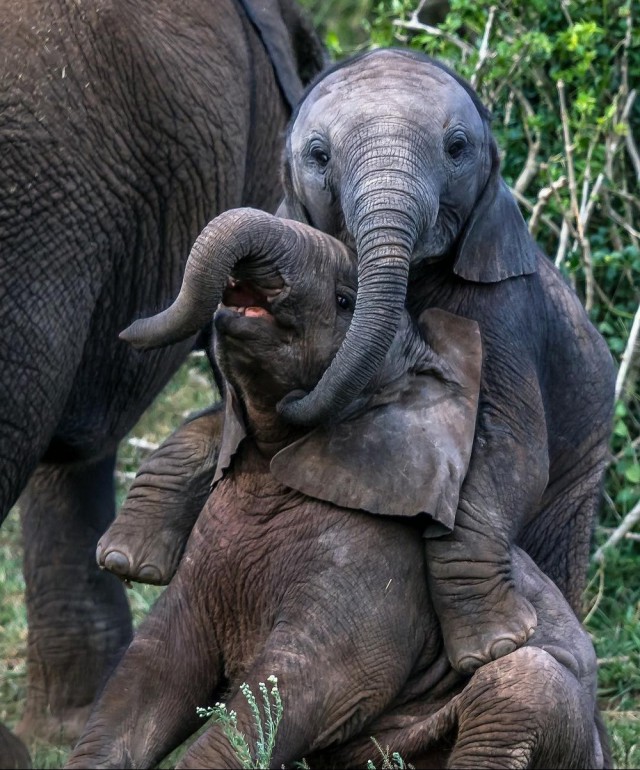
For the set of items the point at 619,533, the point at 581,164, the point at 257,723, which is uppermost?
the point at 581,164

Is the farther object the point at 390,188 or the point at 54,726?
the point at 54,726

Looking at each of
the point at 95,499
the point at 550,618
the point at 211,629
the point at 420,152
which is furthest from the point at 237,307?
the point at 95,499

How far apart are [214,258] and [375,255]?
32cm

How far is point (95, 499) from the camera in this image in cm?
594

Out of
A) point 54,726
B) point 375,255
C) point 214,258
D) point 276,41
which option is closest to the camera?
point 214,258

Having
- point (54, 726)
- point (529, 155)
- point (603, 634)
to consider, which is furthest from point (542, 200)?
point (54, 726)

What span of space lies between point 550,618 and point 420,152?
106 cm

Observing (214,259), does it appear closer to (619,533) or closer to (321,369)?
(321,369)

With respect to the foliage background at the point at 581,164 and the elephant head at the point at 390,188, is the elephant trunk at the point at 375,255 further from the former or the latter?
the foliage background at the point at 581,164

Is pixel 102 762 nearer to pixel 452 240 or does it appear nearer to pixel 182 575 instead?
pixel 182 575

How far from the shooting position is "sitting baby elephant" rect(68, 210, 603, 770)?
3.88 metres

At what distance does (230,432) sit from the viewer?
409cm

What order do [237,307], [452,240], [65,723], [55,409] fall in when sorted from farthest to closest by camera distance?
[65,723]
[55,409]
[452,240]
[237,307]

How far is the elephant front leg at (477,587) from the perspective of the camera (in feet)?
13.1
